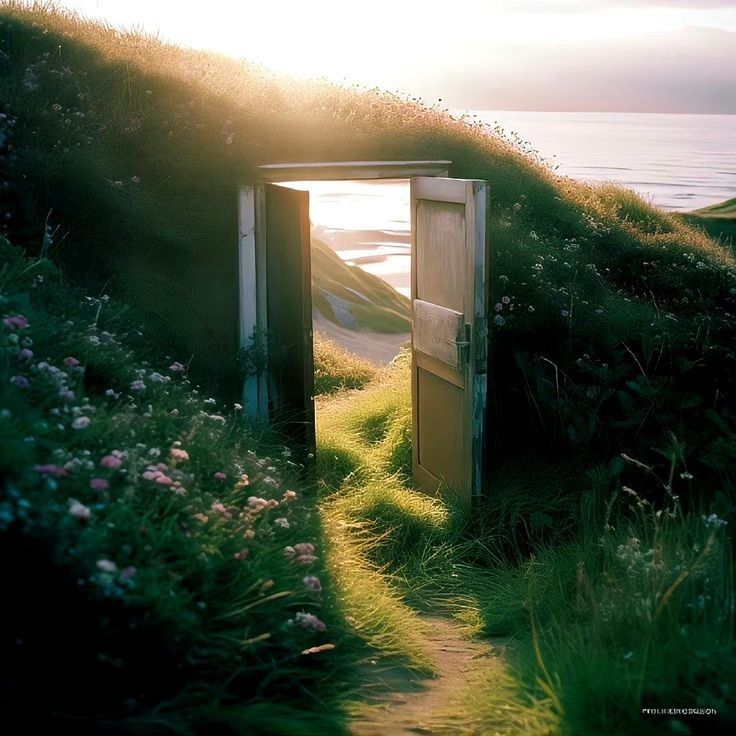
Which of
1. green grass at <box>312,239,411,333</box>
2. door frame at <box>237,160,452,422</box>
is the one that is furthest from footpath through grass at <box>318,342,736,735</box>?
green grass at <box>312,239,411,333</box>

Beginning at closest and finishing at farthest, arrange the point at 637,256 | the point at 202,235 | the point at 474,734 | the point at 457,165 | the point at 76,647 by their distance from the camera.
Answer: the point at 76,647 → the point at 474,734 → the point at 202,235 → the point at 457,165 → the point at 637,256

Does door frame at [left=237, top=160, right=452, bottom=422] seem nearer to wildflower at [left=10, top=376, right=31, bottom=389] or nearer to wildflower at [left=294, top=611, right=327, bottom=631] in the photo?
wildflower at [left=10, top=376, right=31, bottom=389]

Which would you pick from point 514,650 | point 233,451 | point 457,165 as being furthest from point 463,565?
point 457,165

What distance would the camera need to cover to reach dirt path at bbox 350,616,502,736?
3865mm

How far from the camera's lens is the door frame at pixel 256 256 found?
7.88 metres

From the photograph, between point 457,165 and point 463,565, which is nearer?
point 463,565

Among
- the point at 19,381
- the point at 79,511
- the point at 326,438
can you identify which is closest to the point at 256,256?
the point at 326,438

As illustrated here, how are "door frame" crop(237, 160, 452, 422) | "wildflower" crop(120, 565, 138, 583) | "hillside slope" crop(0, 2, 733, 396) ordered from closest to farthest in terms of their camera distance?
"wildflower" crop(120, 565, 138, 583) < "hillside slope" crop(0, 2, 733, 396) < "door frame" crop(237, 160, 452, 422)

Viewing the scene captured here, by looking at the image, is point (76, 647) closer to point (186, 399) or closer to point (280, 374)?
point (186, 399)

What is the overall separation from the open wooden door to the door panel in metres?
0.89

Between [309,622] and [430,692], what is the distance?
862 mm

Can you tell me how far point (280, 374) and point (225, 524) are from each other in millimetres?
3866

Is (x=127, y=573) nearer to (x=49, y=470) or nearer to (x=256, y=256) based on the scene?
(x=49, y=470)

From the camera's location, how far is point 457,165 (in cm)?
934
